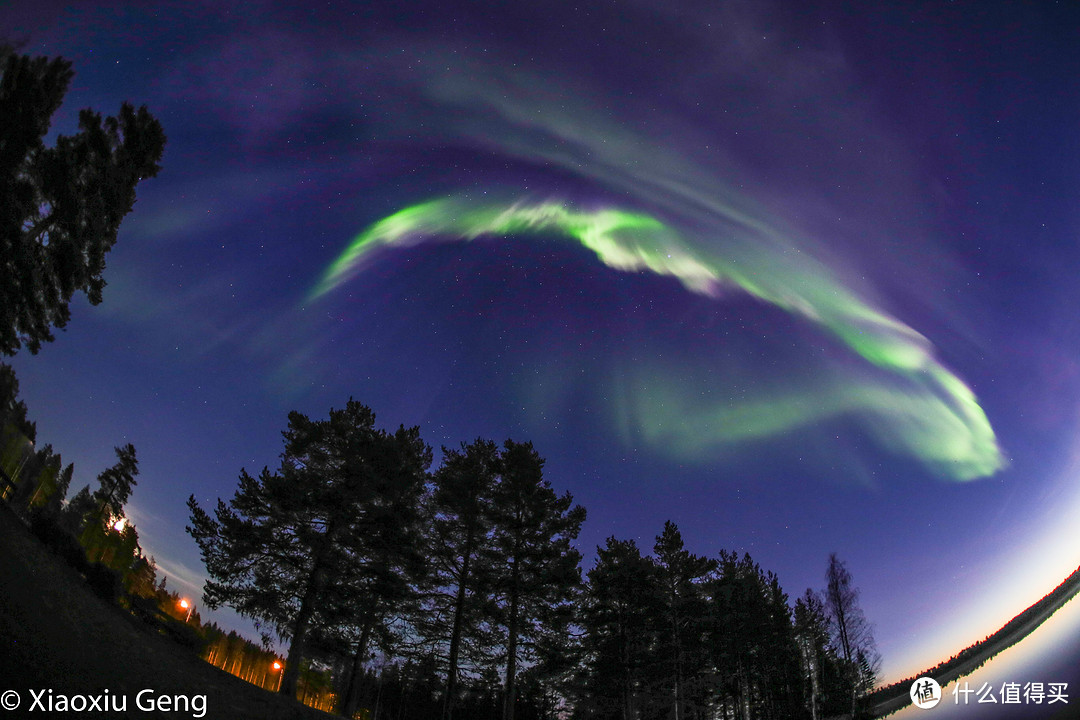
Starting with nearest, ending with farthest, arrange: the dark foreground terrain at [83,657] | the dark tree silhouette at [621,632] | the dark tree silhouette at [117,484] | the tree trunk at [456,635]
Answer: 1. the dark foreground terrain at [83,657]
2. the tree trunk at [456,635]
3. the dark tree silhouette at [621,632]
4. the dark tree silhouette at [117,484]

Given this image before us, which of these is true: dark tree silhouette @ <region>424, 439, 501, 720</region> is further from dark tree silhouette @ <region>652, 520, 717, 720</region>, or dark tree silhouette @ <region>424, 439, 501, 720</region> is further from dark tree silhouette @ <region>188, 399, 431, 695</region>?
dark tree silhouette @ <region>652, 520, 717, 720</region>

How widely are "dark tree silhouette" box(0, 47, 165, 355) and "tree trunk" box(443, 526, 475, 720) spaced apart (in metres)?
18.2

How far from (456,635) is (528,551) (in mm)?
4661

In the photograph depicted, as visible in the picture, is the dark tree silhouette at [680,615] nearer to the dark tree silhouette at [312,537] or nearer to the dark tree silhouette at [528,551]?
the dark tree silhouette at [528,551]

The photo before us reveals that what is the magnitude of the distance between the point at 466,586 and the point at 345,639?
5563 millimetres

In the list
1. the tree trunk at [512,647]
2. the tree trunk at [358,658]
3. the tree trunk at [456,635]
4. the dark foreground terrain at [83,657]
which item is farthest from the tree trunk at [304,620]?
the tree trunk at [512,647]

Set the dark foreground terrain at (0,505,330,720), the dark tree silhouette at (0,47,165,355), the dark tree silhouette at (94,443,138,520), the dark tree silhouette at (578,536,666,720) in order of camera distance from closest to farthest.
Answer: the dark foreground terrain at (0,505,330,720)
the dark tree silhouette at (0,47,165,355)
the dark tree silhouette at (578,536,666,720)
the dark tree silhouette at (94,443,138,520)

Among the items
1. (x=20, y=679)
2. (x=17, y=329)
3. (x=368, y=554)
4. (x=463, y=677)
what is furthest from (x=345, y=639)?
(x=17, y=329)

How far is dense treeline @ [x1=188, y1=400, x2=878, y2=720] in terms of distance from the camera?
18.3 meters

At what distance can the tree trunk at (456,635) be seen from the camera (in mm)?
18125

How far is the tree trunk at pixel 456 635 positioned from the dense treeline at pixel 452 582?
52 millimetres

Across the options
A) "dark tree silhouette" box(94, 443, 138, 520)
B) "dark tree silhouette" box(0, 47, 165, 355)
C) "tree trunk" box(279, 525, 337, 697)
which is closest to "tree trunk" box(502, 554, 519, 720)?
"tree trunk" box(279, 525, 337, 697)

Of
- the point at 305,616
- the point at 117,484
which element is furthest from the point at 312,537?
the point at 117,484

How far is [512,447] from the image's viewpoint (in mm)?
23812
